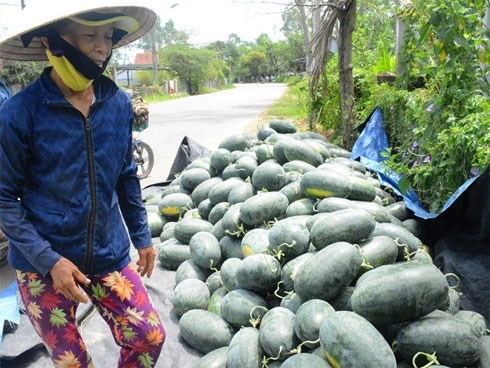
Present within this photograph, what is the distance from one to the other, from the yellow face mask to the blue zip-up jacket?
0.18ft

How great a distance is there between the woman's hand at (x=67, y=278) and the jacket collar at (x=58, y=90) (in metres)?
0.62

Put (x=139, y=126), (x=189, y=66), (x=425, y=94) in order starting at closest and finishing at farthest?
(x=425, y=94) < (x=139, y=126) < (x=189, y=66)

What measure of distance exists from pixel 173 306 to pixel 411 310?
1.73m

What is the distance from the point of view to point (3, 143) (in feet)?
5.76

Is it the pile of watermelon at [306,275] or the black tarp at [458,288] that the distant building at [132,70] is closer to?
the pile of watermelon at [306,275]

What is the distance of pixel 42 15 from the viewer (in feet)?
5.89

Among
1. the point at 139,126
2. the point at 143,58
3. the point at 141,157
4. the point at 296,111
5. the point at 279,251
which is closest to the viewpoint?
the point at 279,251

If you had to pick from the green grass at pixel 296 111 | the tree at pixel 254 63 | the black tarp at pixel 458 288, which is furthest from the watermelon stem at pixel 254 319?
the tree at pixel 254 63

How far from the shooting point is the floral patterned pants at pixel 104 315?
188 cm

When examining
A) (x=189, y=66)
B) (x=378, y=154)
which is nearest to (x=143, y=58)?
(x=189, y=66)

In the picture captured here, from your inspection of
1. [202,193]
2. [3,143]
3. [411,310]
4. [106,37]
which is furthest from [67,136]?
[202,193]

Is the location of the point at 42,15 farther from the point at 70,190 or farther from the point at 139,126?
the point at 139,126

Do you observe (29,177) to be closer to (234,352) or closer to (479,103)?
(234,352)

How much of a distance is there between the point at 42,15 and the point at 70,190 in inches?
26.6
